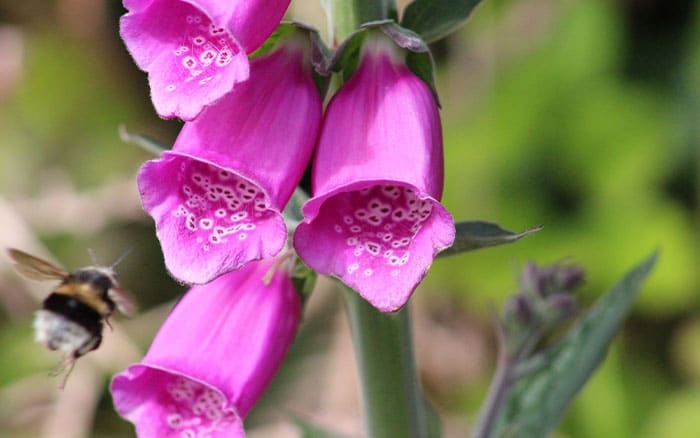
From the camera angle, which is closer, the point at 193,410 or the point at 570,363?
the point at 193,410

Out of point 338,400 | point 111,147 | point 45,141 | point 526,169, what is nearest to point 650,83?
point 526,169

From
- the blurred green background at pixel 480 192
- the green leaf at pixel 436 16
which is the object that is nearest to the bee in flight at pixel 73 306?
the green leaf at pixel 436 16

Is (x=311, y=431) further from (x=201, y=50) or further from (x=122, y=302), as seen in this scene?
(x=201, y=50)

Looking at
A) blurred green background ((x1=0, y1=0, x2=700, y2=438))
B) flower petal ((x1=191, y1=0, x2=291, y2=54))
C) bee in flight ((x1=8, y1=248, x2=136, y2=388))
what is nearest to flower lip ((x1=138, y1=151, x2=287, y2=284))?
flower petal ((x1=191, y1=0, x2=291, y2=54))

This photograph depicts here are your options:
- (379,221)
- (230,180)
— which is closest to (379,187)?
(379,221)

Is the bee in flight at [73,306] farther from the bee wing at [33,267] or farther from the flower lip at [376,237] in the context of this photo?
the flower lip at [376,237]

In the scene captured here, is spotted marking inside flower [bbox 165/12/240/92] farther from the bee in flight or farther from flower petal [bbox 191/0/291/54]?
the bee in flight

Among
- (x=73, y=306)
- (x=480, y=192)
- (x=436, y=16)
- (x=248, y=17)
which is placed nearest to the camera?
(x=248, y=17)
